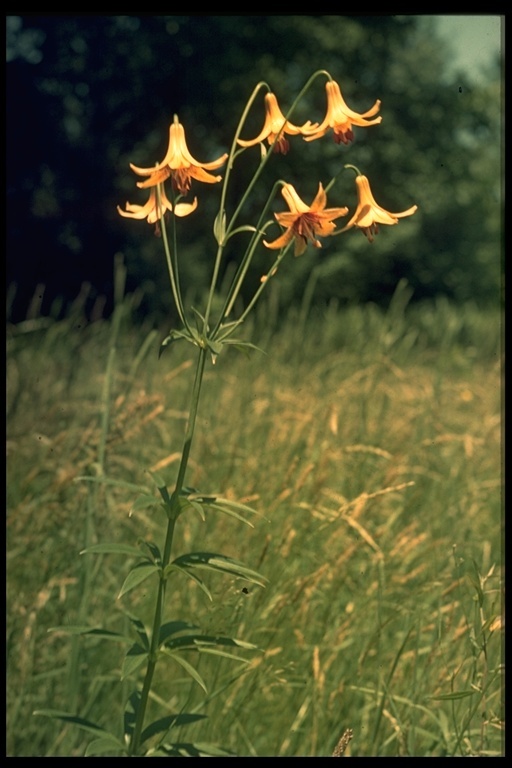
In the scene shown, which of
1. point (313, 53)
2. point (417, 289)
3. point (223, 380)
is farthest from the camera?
point (417, 289)

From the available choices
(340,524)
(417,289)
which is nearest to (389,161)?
(417,289)

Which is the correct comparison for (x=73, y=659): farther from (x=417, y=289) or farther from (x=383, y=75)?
(x=417, y=289)

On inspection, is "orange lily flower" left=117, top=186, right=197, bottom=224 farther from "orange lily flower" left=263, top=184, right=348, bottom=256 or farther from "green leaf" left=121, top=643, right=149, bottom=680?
"green leaf" left=121, top=643, right=149, bottom=680

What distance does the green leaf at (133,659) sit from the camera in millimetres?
→ 1038

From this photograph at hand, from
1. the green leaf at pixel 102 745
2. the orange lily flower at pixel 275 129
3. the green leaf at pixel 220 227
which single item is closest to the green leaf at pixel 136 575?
the green leaf at pixel 102 745

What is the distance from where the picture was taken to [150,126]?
9188 millimetres

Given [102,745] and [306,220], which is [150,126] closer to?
[306,220]

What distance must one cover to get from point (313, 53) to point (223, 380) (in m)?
8.14

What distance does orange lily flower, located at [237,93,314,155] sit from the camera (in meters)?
1.02

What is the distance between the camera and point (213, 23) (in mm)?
9000

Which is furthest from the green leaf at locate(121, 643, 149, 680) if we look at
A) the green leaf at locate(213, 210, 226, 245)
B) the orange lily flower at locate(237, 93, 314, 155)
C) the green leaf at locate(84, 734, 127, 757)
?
the orange lily flower at locate(237, 93, 314, 155)

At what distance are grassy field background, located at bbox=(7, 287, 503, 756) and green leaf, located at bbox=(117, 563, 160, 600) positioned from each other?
225mm

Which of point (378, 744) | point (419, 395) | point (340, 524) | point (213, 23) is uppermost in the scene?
point (213, 23)

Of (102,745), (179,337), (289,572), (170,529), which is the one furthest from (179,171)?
(289,572)
